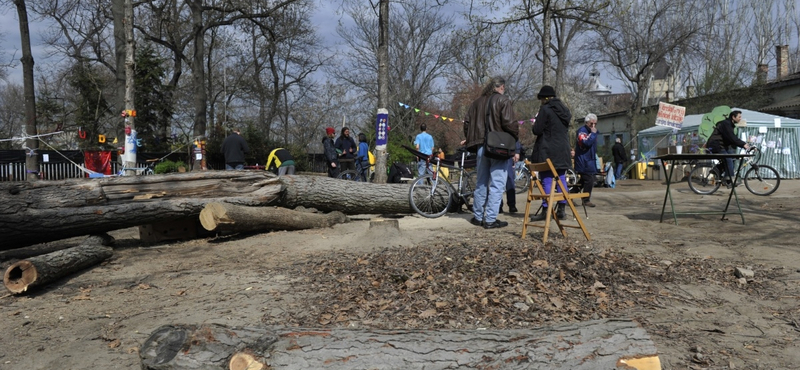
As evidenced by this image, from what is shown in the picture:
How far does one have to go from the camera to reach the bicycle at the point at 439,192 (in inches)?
354

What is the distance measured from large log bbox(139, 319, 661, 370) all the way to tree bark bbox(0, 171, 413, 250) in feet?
14.8

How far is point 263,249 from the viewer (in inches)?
265

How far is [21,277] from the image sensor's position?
16.8 feet

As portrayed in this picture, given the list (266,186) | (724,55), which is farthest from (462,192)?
(724,55)

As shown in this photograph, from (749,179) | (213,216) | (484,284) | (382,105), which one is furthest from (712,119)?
(213,216)

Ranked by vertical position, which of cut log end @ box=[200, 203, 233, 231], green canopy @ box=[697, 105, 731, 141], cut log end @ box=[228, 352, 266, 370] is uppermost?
green canopy @ box=[697, 105, 731, 141]

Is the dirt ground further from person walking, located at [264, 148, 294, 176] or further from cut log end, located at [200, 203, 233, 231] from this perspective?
person walking, located at [264, 148, 294, 176]

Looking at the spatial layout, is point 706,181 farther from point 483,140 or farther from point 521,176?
point 483,140

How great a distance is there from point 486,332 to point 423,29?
34.3 metres

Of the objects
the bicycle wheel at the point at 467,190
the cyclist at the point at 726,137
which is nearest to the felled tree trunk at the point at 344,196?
the bicycle wheel at the point at 467,190

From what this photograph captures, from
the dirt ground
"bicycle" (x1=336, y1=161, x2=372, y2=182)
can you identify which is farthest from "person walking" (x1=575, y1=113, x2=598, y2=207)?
"bicycle" (x1=336, y1=161, x2=372, y2=182)

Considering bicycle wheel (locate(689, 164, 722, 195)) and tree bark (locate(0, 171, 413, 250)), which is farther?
bicycle wheel (locate(689, 164, 722, 195))

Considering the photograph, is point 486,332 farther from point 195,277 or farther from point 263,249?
point 263,249

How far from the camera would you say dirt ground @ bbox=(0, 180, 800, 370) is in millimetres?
3814
